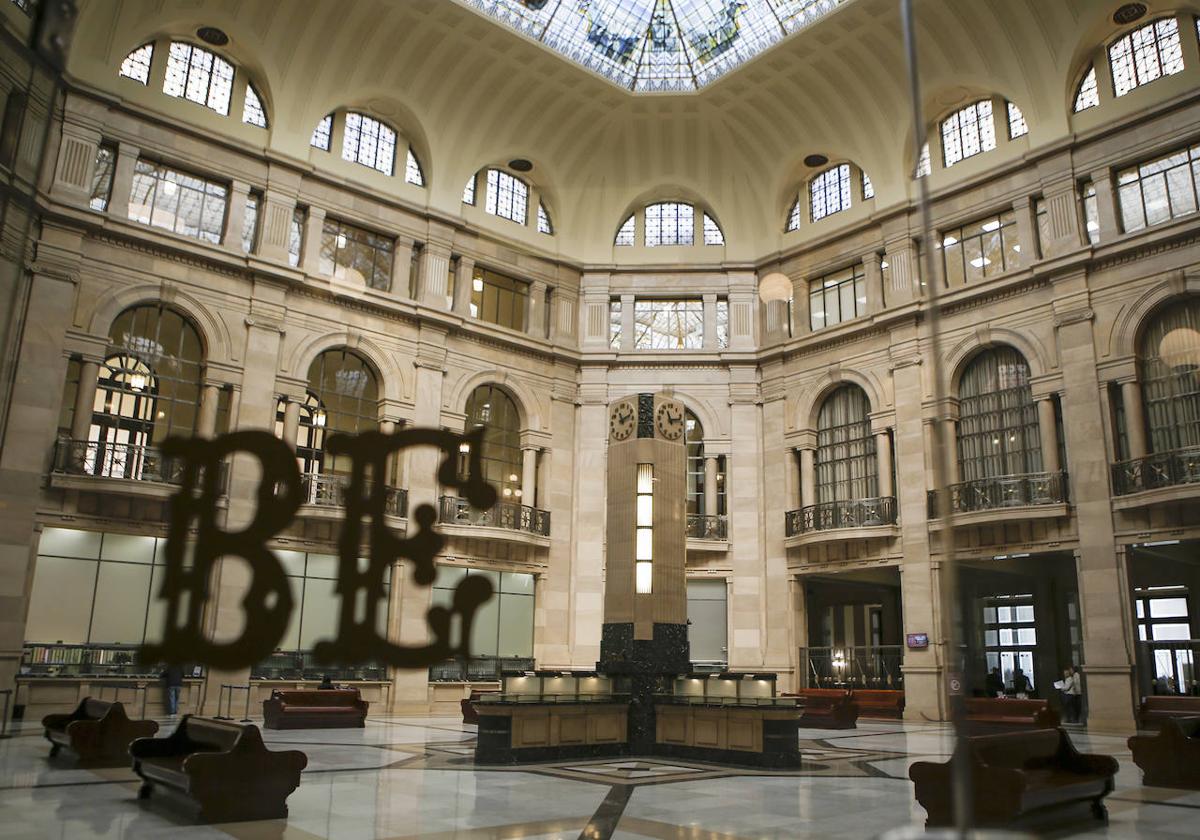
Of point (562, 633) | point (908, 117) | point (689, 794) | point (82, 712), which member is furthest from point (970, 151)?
point (82, 712)

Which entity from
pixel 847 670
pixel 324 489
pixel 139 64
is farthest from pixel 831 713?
pixel 139 64

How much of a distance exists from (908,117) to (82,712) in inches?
895

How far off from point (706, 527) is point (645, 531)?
12.2 m

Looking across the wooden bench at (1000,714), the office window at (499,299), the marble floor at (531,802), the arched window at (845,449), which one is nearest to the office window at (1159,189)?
the arched window at (845,449)

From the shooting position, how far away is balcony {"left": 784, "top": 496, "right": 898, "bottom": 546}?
23797 millimetres

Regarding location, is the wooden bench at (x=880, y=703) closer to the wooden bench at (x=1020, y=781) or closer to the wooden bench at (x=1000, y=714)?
the wooden bench at (x=1000, y=714)

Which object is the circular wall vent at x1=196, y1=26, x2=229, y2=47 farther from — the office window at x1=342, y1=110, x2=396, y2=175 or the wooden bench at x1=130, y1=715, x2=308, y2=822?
the wooden bench at x1=130, y1=715, x2=308, y2=822

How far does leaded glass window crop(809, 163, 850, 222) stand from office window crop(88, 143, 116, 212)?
1905 cm

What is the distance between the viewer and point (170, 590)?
493 cm

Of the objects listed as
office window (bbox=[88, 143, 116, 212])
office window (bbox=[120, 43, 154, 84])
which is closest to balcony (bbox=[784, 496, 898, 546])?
office window (bbox=[88, 143, 116, 212])

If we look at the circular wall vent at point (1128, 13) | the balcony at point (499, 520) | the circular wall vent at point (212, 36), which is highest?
the circular wall vent at point (1128, 13)

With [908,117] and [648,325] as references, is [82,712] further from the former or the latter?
[908,117]

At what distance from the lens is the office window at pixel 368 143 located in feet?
82.3

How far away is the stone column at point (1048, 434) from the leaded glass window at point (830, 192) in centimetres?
871
